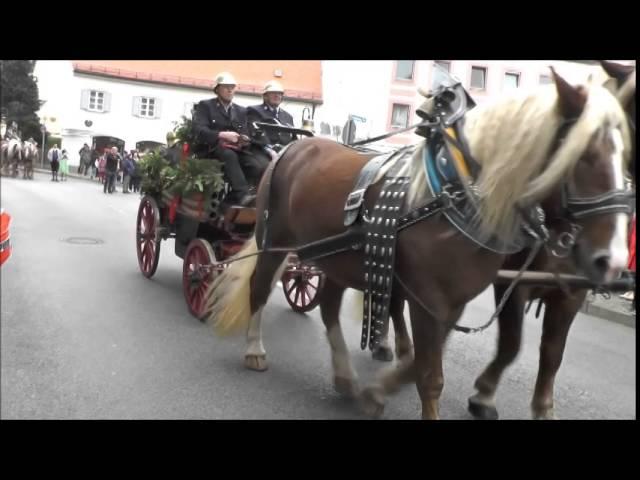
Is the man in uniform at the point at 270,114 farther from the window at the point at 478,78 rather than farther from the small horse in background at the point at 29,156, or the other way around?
the small horse in background at the point at 29,156

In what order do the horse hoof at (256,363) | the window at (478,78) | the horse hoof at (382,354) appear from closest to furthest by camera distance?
the horse hoof at (256,363)
the horse hoof at (382,354)
the window at (478,78)

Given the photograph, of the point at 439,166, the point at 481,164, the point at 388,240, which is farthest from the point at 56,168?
the point at 481,164

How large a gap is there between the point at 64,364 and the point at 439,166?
5.97 ft

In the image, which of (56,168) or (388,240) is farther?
(56,168)

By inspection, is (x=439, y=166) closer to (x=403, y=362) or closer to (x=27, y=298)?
(x=403, y=362)

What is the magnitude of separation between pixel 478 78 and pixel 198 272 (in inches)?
140

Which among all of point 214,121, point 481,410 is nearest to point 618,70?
point 481,410

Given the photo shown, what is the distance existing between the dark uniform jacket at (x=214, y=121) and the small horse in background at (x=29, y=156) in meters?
2.67

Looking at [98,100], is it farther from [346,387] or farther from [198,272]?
[346,387]

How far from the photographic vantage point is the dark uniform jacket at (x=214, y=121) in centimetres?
478

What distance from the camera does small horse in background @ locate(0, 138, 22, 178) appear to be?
1.33 metres

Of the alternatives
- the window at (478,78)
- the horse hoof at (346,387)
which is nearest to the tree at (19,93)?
the horse hoof at (346,387)

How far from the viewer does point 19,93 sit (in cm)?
162

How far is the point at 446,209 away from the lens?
2.43 m
